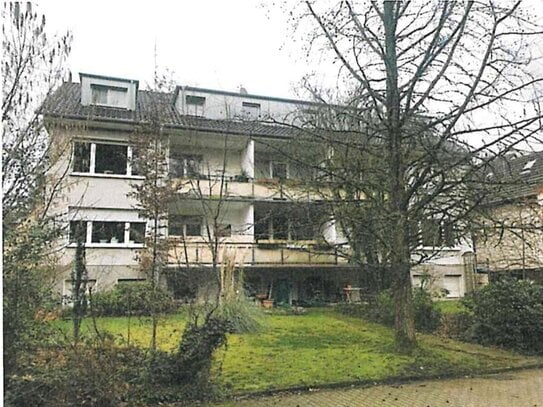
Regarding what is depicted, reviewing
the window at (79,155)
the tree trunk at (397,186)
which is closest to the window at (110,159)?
the window at (79,155)

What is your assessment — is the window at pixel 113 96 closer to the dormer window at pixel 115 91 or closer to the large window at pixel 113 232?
the dormer window at pixel 115 91

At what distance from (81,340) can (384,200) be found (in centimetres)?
655

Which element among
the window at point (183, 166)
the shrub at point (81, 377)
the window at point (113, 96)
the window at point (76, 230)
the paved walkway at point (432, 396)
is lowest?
the paved walkway at point (432, 396)

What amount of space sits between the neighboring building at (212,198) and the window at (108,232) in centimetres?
4

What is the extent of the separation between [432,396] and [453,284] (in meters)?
17.6

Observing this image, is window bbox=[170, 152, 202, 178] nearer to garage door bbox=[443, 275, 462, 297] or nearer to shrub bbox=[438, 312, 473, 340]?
shrub bbox=[438, 312, 473, 340]

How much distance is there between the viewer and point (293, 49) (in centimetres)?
996

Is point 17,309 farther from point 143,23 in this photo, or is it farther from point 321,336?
point 321,336

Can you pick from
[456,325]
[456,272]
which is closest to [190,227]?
[456,325]

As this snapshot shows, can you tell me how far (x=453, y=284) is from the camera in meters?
23.5

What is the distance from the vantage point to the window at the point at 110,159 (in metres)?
18.8

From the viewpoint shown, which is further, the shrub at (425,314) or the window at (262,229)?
the window at (262,229)

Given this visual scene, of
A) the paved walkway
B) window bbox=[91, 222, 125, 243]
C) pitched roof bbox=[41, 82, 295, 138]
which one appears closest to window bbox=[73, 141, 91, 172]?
pitched roof bbox=[41, 82, 295, 138]

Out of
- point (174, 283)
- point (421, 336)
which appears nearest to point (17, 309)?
point (174, 283)
